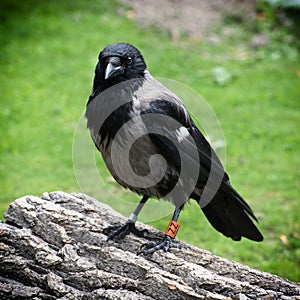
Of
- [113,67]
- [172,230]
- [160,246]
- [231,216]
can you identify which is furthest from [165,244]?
[113,67]

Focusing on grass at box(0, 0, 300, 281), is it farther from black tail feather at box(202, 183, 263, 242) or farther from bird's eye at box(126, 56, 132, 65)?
bird's eye at box(126, 56, 132, 65)

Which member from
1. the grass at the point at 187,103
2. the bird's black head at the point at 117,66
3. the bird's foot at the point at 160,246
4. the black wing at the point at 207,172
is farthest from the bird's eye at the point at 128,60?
the grass at the point at 187,103

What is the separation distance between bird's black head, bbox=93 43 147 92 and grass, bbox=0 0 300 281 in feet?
7.71

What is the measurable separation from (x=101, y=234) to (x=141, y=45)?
571 cm

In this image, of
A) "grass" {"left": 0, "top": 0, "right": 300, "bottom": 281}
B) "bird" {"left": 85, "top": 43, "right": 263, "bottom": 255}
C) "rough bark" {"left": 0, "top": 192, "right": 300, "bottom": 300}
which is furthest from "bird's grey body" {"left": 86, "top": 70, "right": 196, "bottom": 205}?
"grass" {"left": 0, "top": 0, "right": 300, "bottom": 281}

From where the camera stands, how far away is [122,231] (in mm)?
3580

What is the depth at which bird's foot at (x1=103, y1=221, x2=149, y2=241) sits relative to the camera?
11.5 feet

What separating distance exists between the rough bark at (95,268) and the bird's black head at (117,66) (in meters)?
0.92

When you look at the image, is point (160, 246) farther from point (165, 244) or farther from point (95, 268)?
point (95, 268)

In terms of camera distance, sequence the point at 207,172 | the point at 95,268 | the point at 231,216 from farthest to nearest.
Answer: the point at 231,216, the point at 207,172, the point at 95,268

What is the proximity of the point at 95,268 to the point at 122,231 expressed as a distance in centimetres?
46

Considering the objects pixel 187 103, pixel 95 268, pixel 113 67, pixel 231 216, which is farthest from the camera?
pixel 187 103

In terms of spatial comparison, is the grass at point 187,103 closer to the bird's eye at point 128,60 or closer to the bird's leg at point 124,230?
the bird's leg at point 124,230

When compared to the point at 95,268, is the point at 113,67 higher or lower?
higher
